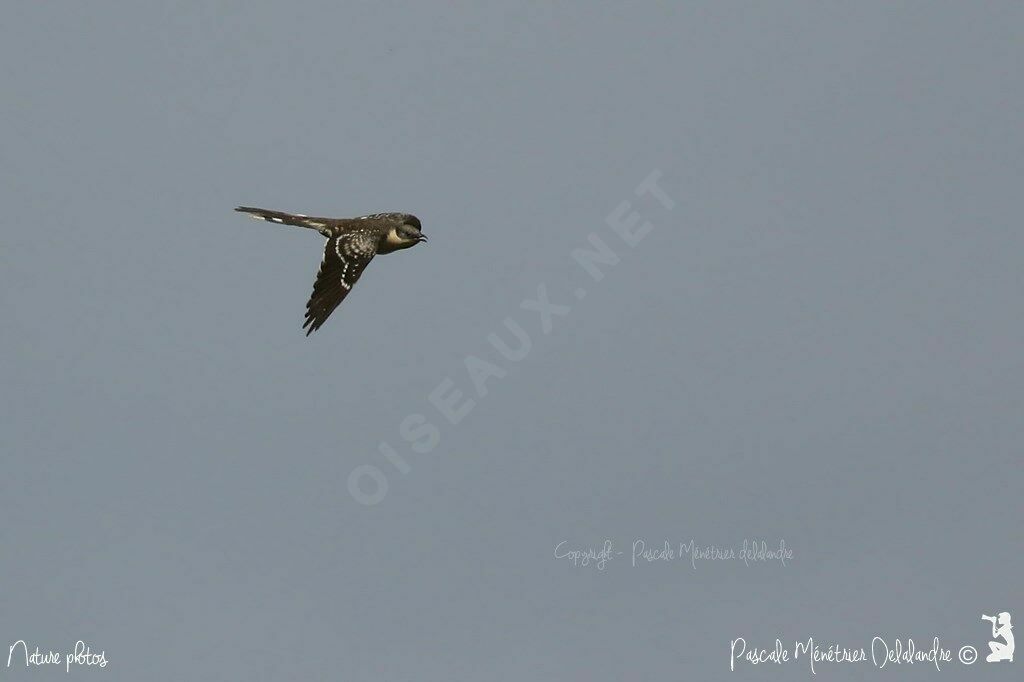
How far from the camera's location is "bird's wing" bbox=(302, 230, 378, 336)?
1484 inches

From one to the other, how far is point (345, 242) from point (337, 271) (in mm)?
834

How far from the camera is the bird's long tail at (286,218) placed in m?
39.7

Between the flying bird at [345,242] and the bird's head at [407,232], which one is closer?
the flying bird at [345,242]

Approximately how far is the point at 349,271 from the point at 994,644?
1966cm

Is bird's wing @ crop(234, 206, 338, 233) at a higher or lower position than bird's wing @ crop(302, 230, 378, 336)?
higher

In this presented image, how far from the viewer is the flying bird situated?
38.0m

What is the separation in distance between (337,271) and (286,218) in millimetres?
2132

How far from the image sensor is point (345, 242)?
39.1 m

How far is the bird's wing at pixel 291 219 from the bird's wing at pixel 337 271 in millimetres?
531

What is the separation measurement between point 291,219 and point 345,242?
4.78 ft

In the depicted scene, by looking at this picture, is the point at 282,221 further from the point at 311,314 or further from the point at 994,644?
the point at 994,644

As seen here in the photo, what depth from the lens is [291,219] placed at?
40.0m

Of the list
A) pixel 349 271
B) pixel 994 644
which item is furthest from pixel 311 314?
pixel 994 644

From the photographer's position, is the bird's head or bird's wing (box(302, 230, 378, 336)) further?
the bird's head
